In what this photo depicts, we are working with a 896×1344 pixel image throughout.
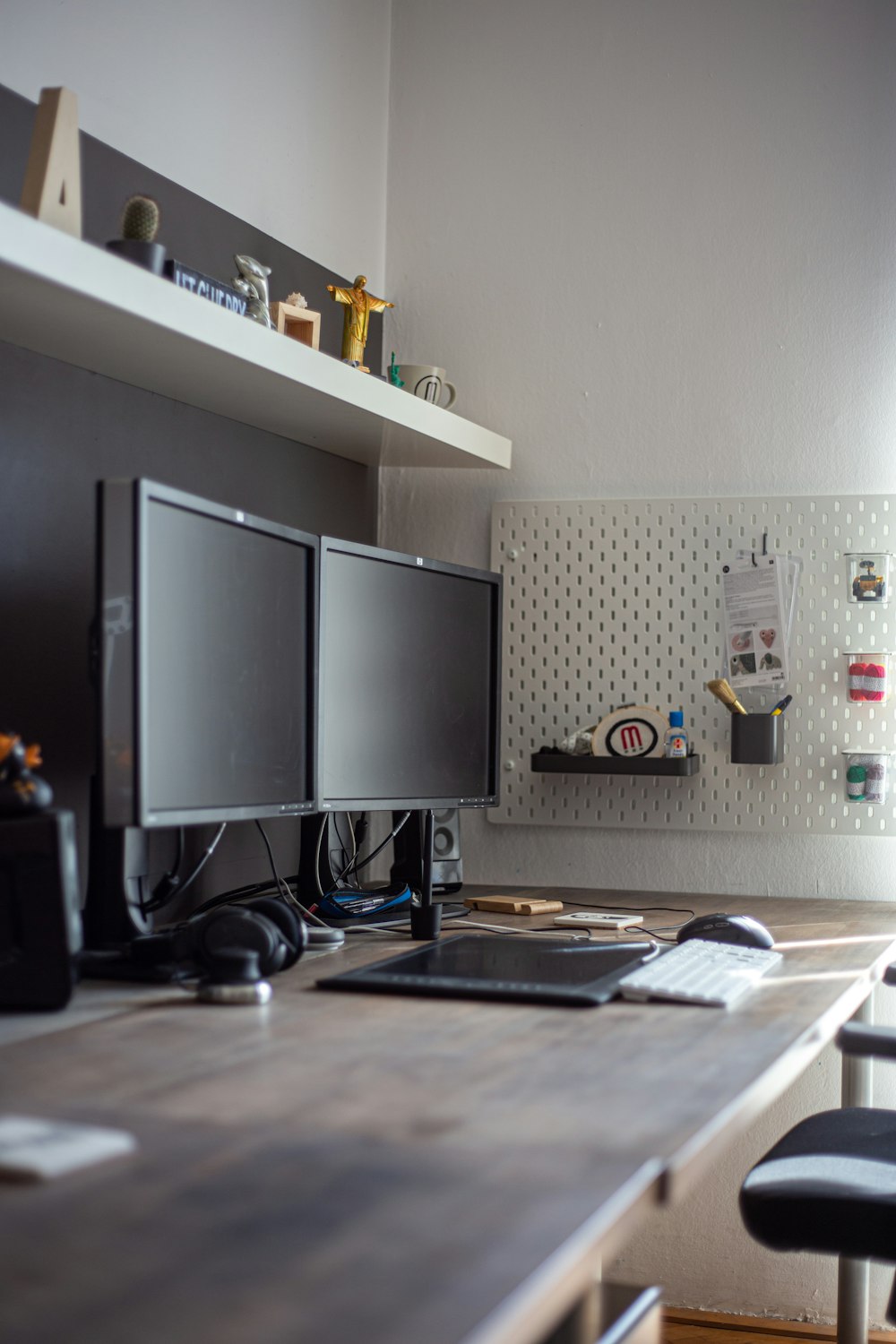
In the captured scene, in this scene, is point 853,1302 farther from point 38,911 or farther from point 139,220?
point 139,220

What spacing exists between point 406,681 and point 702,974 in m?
0.71

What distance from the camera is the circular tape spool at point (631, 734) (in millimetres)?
2344

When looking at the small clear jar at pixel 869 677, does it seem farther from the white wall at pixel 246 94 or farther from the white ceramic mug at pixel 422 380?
the white wall at pixel 246 94

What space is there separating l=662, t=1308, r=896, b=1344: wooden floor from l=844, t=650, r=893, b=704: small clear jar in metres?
1.04

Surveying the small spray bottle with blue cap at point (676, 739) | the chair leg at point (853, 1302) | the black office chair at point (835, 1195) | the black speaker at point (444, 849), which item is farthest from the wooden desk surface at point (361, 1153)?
the small spray bottle with blue cap at point (676, 739)

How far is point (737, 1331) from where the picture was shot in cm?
222

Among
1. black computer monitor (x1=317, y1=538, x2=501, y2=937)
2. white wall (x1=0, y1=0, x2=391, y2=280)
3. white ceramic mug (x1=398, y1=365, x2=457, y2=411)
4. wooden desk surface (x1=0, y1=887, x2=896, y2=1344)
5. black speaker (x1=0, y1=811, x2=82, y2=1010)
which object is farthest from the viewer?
white ceramic mug (x1=398, y1=365, x2=457, y2=411)

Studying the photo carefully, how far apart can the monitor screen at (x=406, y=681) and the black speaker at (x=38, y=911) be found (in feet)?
1.89

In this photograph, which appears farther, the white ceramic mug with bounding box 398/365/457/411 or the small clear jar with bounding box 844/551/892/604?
the white ceramic mug with bounding box 398/365/457/411

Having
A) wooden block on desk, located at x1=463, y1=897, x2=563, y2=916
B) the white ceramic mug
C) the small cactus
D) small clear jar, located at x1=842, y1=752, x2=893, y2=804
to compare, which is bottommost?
wooden block on desk, located at x1=463, y1=897, x2=563, y2=916

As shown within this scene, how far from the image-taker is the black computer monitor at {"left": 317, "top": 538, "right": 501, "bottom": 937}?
1824 mm

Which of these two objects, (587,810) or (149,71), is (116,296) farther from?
(587,810)

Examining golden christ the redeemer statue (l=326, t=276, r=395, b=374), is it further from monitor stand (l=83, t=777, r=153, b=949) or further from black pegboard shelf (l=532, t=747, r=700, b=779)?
monitor stand (l=83, t=777, r=153, b=949)

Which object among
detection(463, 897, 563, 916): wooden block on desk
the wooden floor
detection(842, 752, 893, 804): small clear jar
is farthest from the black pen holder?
the wooden floor
